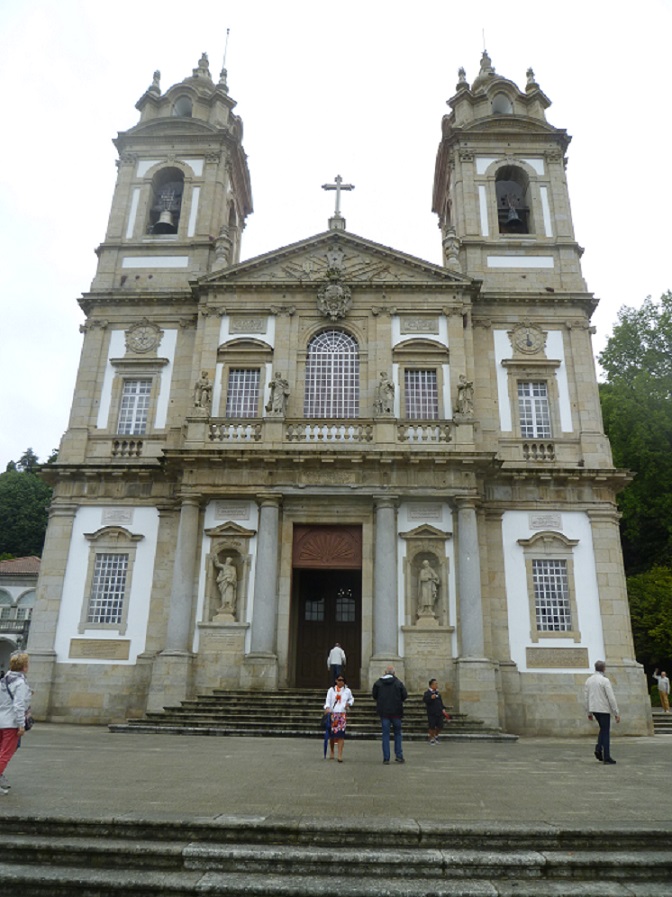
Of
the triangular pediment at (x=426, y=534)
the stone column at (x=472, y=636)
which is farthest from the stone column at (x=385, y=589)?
the stone column at (x=472, y=636)

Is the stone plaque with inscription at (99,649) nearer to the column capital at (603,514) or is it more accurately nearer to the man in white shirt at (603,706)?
the man in white shirt at (603,706)

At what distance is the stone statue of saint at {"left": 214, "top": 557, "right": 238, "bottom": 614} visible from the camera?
59.7 ft

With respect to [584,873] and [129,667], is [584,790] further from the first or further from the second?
[129,667]

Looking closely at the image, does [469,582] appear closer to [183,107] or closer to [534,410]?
[534,410]

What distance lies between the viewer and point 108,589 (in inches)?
760

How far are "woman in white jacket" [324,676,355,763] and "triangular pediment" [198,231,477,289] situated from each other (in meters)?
13.8

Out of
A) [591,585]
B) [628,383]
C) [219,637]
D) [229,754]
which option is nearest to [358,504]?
[219,637]

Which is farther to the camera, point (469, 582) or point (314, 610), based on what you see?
point (314, 610)

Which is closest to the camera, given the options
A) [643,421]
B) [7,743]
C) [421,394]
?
[7,743]

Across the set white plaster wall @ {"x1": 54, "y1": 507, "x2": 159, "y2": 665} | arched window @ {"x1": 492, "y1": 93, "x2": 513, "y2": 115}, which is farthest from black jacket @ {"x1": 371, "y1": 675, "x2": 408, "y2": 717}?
arched window @ {"x1": 492, "y1": 93, "x2": 513, "y2": 115}

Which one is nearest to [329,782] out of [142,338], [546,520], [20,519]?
[546,520]

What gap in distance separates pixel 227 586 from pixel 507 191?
1740cm

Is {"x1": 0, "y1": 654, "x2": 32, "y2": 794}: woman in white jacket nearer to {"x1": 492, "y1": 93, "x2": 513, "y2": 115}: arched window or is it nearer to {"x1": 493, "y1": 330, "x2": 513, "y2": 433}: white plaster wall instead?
{"x1": 493, "y1": 330, "x2": 513, "y2": 433}: white plaster wall

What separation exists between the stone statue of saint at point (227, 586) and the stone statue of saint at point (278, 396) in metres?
4.30
